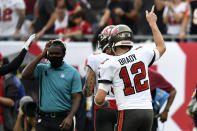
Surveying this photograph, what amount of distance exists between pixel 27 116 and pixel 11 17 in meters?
3.97

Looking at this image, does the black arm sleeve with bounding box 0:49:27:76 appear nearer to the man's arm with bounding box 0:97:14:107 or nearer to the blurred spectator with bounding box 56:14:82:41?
the man's arm with bounding box 0:97:14:107

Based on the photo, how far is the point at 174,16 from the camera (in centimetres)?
1302

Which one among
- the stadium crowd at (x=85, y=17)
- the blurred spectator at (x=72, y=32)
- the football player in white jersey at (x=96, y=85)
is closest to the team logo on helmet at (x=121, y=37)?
the football player in white jersey at (x=96, y=85)

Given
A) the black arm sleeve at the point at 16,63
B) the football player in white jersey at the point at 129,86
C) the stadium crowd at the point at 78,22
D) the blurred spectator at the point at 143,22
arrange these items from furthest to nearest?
the blurred spectator at the point at 143,22 → the stadium crowd at the point at 78,22 → the black arm sleeve at the point at 16,63 → the football player in white jersey at the point at 129,86

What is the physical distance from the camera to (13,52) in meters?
13.0

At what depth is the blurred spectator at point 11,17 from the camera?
1323cm

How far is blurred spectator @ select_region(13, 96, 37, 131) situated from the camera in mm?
10000

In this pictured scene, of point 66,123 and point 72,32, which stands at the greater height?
point 72,32

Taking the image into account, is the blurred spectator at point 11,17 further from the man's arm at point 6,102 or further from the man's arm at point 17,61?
the man's arm at point 17,61

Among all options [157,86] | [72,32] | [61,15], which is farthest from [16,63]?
[61,15]

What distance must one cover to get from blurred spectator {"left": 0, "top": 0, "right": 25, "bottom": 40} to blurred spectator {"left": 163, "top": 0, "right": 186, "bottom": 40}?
313 centimetres

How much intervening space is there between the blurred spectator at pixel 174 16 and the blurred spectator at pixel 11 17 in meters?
3.13

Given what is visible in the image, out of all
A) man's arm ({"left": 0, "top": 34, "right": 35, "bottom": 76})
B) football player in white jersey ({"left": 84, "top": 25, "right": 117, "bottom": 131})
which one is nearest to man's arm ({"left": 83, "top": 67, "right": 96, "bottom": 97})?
football player in white jersey ({"left": 84, "top": 25, "right": 117, "bottom": 131})

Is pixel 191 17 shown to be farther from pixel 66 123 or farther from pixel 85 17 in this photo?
pixel 66 123
